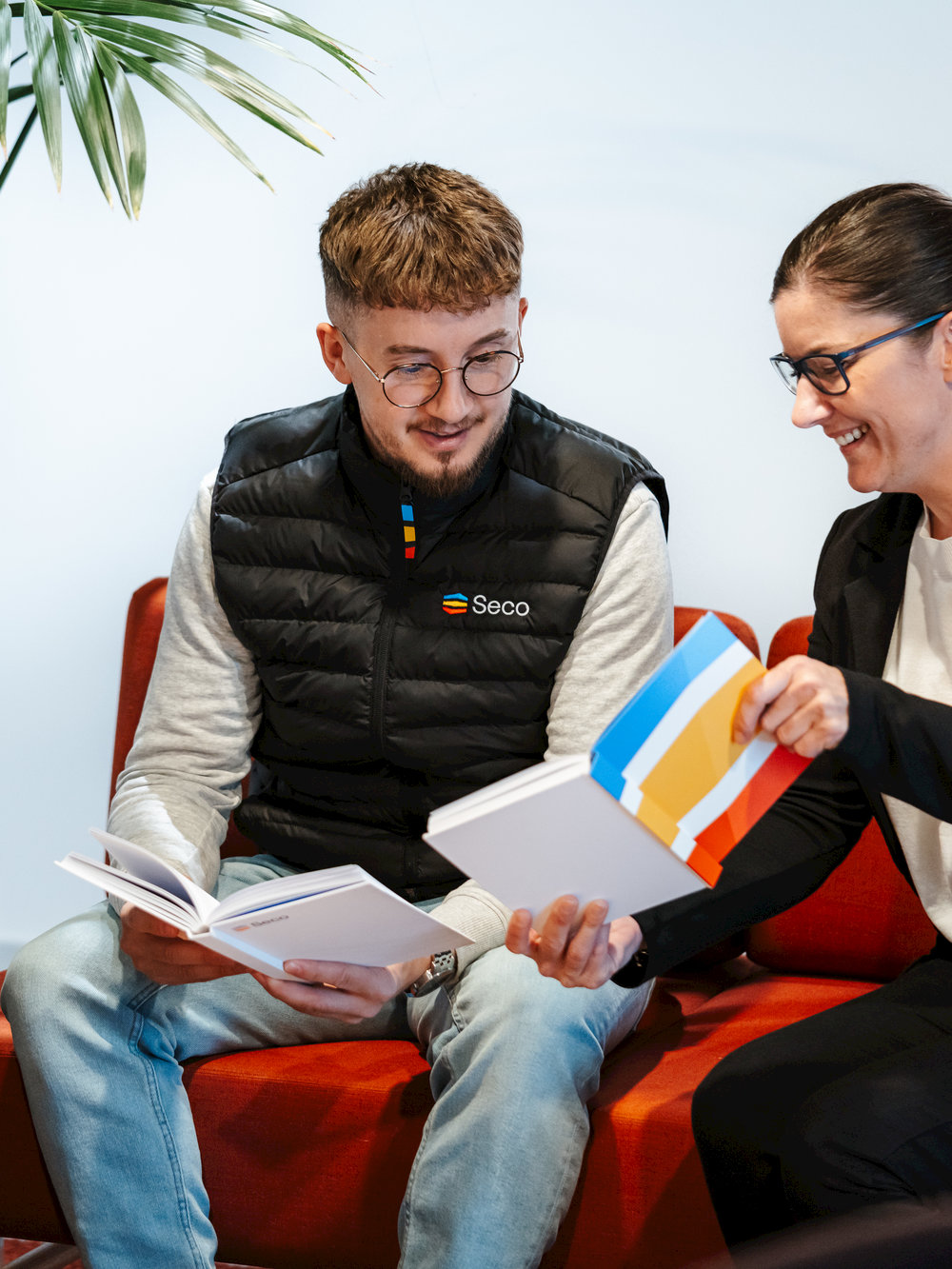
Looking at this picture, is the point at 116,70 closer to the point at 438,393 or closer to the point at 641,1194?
the point at 438,393

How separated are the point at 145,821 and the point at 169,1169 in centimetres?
43

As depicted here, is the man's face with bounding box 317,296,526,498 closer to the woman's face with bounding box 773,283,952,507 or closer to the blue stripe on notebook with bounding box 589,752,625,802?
the woman's face with bounding box 773,283,952,507

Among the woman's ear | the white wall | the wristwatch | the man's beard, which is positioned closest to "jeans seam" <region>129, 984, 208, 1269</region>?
the wristwatch

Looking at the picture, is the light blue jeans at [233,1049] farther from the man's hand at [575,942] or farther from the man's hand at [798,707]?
the man's hand at [798,707]

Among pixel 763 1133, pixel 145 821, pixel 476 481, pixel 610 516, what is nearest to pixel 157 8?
pixel 476 481

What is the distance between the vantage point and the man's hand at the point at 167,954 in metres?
1.41

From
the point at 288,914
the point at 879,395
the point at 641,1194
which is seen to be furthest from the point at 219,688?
the point at 879,395

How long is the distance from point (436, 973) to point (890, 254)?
96cm

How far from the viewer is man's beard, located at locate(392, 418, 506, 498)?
1.66 meters

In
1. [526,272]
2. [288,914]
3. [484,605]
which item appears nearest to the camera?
[288,914]

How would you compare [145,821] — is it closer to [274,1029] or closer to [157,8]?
[274,1029]

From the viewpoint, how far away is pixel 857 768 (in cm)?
118

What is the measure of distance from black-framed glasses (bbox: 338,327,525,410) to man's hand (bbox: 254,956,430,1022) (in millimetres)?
708

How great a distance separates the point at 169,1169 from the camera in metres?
1.43
